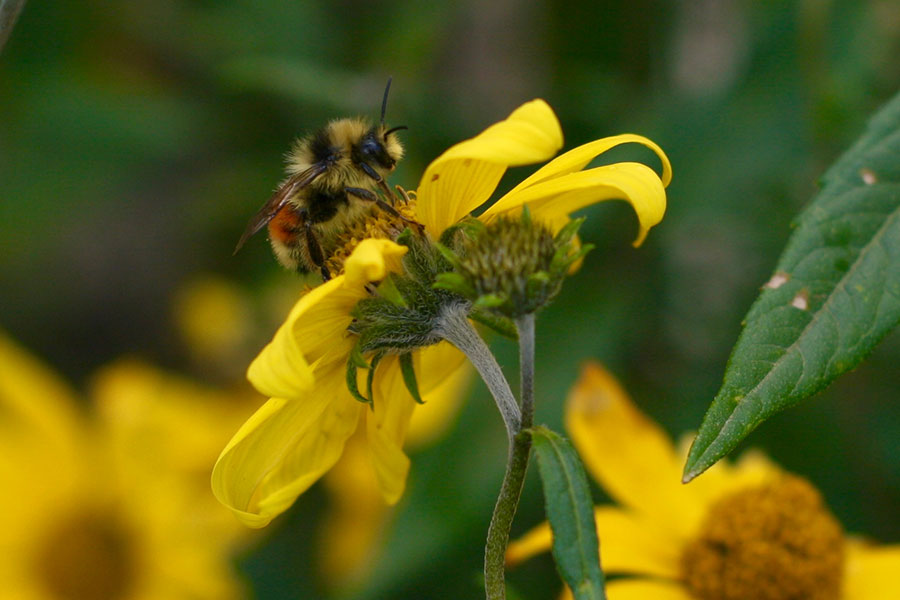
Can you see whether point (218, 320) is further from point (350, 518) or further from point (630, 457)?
point (630, 457)

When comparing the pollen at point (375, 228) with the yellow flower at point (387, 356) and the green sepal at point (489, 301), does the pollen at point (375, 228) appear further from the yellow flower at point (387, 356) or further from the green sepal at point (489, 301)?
the green sepal at point (489, 301)

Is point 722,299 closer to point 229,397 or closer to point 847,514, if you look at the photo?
point 847,514

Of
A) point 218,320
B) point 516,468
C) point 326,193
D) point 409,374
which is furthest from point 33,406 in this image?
point 516,468

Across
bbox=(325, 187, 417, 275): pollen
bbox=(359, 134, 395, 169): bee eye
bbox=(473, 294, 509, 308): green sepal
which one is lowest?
bbox=(325, 187, 417, 275): pollen

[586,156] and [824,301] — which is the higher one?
[586,156]

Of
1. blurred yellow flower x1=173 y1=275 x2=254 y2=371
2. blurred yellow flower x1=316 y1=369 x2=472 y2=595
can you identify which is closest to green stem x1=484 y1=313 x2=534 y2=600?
blurred yellow flower x1=316 y1=369 x2=472 y2=595

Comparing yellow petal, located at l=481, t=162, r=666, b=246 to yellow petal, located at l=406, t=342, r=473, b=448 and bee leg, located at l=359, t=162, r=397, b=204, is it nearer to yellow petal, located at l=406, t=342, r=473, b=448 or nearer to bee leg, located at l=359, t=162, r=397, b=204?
bee leg, located at l=359, t=162, r=397, b=204
